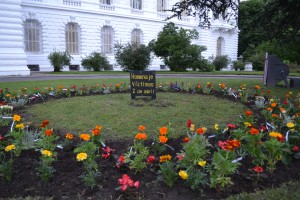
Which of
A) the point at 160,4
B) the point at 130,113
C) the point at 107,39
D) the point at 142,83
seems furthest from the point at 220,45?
the point at 130,113

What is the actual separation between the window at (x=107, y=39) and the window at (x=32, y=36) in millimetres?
6535

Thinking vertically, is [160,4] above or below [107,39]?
above

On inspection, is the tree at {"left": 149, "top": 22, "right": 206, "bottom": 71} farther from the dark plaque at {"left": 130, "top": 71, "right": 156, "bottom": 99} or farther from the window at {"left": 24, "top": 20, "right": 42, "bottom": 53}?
the dark plaque at {"left": 130, "top": 71, "right": 156, "bottom": 99}

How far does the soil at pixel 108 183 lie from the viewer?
3.00 meters

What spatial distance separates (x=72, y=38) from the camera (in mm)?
28531

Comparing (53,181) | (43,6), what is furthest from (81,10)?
(53,181)

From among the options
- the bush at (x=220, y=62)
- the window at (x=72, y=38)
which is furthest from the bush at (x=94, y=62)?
the bush at (x=220, y=62)

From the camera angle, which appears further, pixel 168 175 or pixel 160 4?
pixel 160 4

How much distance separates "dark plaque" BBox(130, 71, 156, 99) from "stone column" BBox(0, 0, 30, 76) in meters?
13.0

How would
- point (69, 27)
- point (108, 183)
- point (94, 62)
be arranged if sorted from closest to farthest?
point (108, 183)
point (94, 62)
point (69, 27)

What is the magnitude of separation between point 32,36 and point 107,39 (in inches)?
300

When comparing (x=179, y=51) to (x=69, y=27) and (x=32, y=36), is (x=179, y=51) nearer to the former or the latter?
(x=69, y=27)

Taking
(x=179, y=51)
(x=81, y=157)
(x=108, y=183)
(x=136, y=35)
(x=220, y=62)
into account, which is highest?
(x=136, y=35)

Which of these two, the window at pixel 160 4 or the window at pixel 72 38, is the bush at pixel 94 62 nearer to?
the window at pixel 72 38
